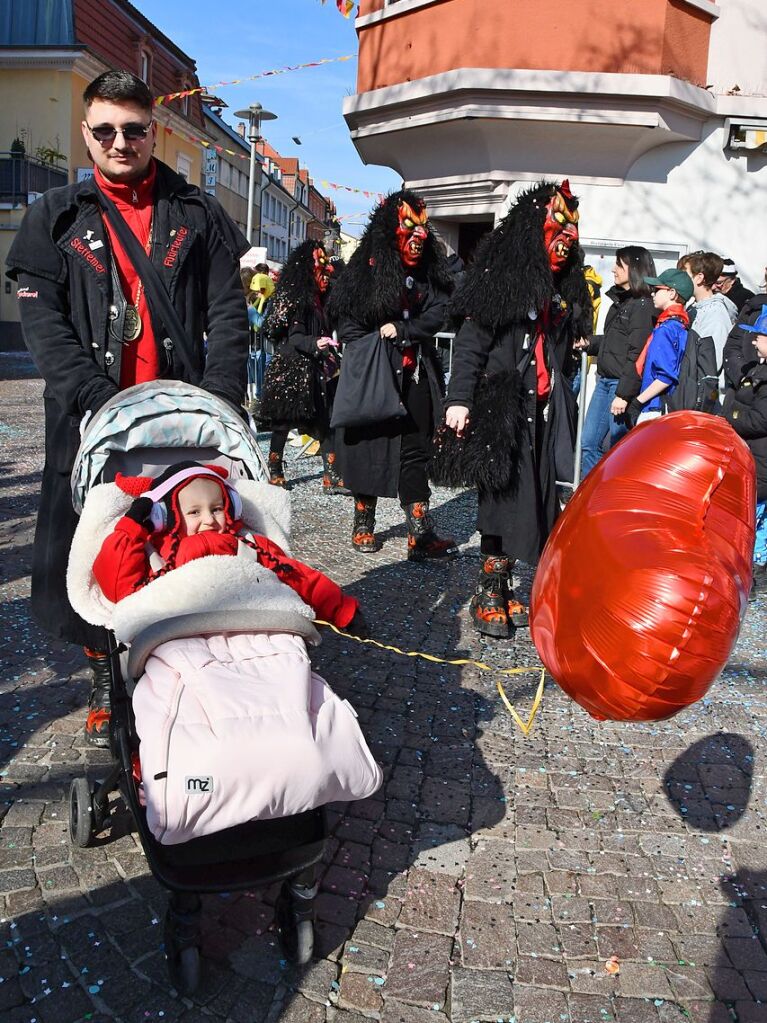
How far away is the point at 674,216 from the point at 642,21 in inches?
91.8

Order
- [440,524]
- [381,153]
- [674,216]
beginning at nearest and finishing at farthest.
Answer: [440,524], [674,216], [381,153]

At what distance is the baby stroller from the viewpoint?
236 cm

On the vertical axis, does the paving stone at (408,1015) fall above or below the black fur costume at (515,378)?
below

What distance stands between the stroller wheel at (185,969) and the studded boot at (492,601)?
118 inches

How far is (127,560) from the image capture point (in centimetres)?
272

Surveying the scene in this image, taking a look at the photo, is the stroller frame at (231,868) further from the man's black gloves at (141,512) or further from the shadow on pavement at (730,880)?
the shadow on pavement at (730,880)

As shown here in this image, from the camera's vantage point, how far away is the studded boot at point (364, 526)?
693 centimetres

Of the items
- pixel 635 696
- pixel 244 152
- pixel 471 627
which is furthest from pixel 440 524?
pixel 244 152

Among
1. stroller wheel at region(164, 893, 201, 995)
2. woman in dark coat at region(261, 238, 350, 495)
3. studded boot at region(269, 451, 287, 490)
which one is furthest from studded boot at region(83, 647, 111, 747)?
studded boot at region(269, 451, 287, 490)

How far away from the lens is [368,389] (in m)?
6.32

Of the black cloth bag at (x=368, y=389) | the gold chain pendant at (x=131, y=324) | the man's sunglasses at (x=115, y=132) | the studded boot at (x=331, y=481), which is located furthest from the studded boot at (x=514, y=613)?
the studded boot at (x=331, y=481)

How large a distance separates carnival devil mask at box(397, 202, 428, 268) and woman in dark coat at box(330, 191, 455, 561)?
14 mm

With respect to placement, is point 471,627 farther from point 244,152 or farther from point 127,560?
point 244,152

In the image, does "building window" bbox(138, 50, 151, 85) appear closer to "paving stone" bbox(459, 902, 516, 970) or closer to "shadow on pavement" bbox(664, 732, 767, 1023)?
"shadow on pavement" bbox(664, 732, 767, 1023)
